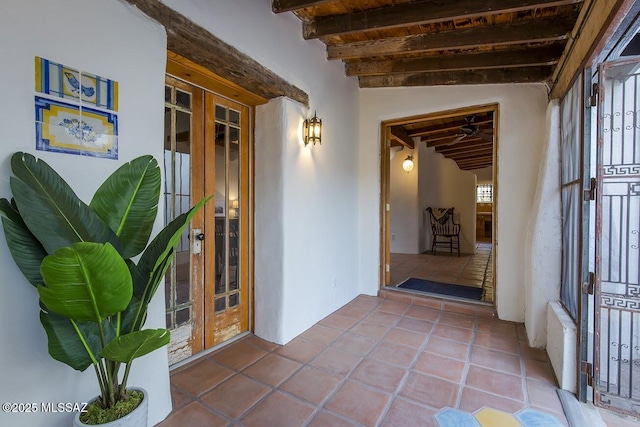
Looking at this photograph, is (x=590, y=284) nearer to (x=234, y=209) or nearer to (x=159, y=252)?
(x=159, y=252)

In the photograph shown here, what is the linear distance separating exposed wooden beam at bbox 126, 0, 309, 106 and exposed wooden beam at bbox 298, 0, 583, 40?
672 millimetres

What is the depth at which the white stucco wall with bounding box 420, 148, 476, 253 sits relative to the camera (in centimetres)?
727

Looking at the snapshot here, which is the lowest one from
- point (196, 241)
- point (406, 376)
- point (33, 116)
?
point (406, 376)

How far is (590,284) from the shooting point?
1743 mm

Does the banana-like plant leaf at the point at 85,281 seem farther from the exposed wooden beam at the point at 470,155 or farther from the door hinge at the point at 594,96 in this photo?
the exposed wooden beam at the point at 470,155

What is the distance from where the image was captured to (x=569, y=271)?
82.5 inches

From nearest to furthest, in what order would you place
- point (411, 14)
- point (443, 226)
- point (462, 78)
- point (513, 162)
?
point (411, 14) → point (513, 162) → point (462, 78) → point (443, 226)

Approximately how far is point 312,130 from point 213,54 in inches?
42.8

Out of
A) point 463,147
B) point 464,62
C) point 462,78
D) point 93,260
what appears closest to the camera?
point 93,260

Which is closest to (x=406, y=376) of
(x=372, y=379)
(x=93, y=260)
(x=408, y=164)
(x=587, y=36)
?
(x=372, y=379)

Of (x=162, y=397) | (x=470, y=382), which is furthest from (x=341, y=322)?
(x=162, y=397)

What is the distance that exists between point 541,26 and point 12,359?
3689mm

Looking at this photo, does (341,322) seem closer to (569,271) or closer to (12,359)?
(569,271)

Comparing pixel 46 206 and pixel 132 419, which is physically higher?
pixel 46 206
